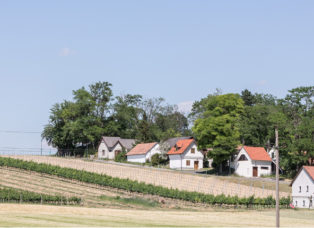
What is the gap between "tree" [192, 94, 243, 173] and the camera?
333 ft

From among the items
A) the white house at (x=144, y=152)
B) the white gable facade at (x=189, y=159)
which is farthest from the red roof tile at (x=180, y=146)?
the white house at (x=144, y=152)

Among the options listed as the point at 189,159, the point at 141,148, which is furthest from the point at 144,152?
the point at 189,159

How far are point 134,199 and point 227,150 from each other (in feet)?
121

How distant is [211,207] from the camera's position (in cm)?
6950

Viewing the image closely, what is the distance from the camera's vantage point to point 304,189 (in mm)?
78625

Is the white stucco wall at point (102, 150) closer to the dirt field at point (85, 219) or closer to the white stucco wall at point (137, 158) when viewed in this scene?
the white stucco wall at point (137, 158)

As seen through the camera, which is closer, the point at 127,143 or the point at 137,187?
the point at 137,187

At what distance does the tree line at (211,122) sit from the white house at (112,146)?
10.9ft

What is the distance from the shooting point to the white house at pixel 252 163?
330ft

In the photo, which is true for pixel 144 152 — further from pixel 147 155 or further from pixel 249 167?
pixel 249 167

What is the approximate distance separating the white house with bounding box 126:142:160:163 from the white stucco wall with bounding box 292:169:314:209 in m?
48.0

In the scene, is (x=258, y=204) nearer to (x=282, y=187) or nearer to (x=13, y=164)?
(x=282, y=187)

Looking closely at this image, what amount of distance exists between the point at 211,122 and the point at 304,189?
2932 cm

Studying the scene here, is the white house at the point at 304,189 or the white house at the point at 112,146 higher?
the white house at the point at 112,146
